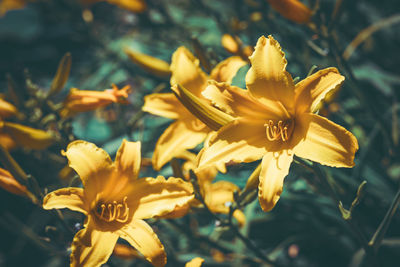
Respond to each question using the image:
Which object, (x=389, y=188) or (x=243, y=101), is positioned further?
(x=389, y=188)

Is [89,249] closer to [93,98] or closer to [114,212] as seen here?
[114,212]

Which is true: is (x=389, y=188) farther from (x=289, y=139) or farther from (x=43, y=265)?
(x=43, y=265)

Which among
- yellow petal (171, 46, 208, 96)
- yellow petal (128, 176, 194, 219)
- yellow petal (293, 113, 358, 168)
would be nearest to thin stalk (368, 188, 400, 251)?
yellow petal (293, 113, 358, 168)

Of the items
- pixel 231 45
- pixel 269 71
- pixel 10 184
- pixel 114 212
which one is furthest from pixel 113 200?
pixel 231 45

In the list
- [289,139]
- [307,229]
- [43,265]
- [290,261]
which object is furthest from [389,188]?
[43,265]

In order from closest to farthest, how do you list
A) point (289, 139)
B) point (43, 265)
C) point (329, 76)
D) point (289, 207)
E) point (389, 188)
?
point (329, 76)
point (289, 139)
point (389, 188)
point (289, 207)
point (43, 265)

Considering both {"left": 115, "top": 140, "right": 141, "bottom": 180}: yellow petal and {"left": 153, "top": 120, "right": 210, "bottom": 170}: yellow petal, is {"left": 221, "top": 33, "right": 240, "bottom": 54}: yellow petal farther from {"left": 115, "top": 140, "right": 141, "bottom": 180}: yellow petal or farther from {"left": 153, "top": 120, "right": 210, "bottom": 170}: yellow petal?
{"left": 115, "top": 140, "right": 141, "bottom": 180}: yellow petal

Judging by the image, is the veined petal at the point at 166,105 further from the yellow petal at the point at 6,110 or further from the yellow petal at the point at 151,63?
the yellow petal at the point at 6,110
